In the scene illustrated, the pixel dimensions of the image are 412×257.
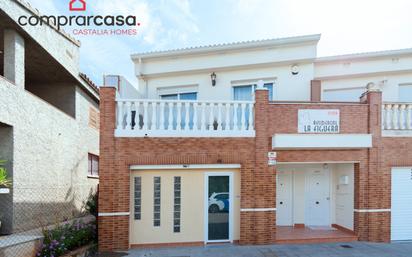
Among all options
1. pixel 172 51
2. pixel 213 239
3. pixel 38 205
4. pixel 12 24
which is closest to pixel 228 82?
pixel 172 51

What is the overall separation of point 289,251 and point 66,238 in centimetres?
580

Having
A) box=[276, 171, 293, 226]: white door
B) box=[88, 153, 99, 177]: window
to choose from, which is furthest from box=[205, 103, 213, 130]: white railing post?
box=[88, 153, 99, 177]: window

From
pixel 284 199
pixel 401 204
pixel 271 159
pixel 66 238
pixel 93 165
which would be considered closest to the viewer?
pixel 66 238

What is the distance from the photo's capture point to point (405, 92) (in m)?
9.66

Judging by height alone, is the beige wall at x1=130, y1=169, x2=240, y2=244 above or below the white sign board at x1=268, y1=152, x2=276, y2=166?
below

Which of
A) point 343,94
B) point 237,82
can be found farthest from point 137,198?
point 343,94

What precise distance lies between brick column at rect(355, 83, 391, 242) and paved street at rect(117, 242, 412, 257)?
1.28 ft

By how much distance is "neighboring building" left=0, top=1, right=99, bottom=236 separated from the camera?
6906 millimetres

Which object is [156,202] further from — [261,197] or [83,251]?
[261,197]

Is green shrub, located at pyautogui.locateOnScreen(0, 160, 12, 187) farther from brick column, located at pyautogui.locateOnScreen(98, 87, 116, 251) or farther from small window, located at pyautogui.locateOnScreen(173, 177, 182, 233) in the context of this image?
small window, located at pyautogui.locateOnScreen(173, 177, 182, 233)

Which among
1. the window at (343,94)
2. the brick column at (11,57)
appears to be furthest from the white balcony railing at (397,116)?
the brick column at (11,57)

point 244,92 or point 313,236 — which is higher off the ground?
point 244,92

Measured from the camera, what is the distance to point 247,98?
963 cm

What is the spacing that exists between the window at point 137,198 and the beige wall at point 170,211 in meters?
0.08
